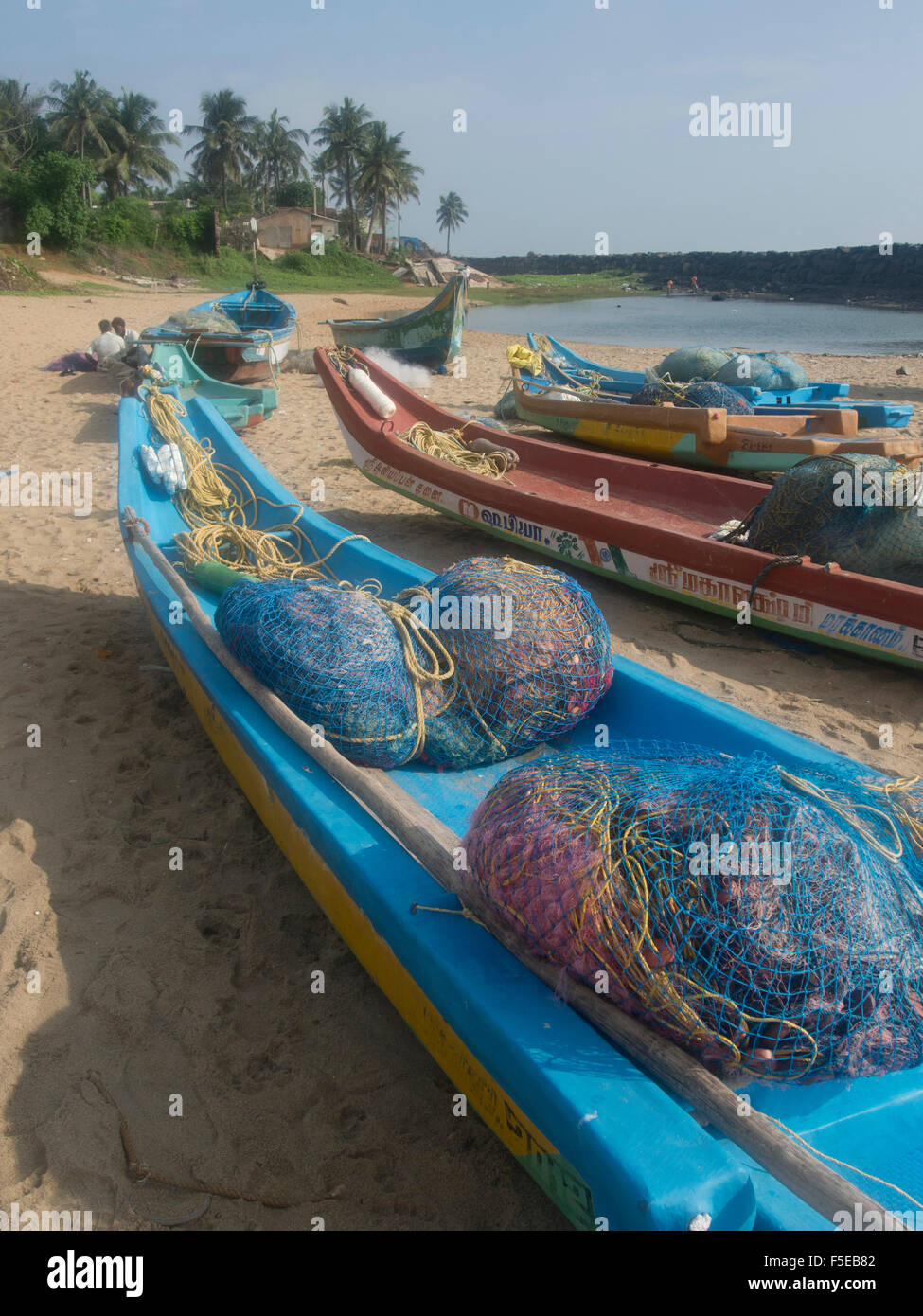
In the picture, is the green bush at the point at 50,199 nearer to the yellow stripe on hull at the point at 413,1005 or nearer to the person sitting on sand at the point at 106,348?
the person sitting on sand at the point at 106,348

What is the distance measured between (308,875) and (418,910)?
724mm

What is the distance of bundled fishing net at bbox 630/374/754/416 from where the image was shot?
9.15 metres

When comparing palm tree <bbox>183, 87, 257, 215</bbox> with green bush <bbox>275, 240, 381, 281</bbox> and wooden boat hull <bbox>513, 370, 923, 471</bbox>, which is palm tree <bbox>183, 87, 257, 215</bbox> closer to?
green bush <bbox>275, 240, 381, 281</bbox>

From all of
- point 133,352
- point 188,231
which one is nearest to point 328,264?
point 188,231

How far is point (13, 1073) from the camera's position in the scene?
2439 millimetres

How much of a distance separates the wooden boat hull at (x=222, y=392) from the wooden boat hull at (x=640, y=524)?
6.75 ft

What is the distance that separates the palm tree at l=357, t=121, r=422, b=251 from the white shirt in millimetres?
53330

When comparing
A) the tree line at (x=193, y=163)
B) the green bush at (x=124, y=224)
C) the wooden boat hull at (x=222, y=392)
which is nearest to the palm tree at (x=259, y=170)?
the tree line at (x=193, y=163)

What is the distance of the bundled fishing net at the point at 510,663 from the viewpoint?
316 cm

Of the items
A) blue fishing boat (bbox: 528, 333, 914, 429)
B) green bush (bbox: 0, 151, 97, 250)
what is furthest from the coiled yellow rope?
green bush (bbox: 0, 151, 97, 250)

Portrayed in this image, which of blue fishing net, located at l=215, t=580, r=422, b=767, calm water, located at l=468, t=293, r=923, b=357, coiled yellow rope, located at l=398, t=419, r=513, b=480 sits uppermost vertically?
calm water, located at l=468, t=293, r=923, b=357

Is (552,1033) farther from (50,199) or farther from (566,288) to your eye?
(566,288)

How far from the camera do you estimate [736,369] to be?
420 inches

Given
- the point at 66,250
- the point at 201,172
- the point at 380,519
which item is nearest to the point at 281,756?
the point at 380,519
